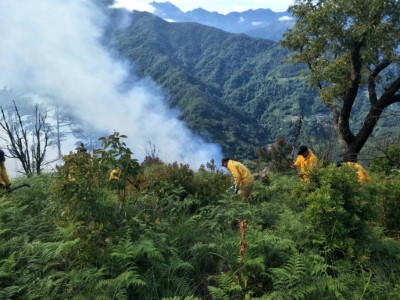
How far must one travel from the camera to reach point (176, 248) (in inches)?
173

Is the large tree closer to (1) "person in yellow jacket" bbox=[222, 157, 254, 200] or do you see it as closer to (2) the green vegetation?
(1) "person in yellow jacket" bbox=[222, 157, 254, 200]

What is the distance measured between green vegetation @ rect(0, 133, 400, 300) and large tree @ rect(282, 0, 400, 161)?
7699 mm

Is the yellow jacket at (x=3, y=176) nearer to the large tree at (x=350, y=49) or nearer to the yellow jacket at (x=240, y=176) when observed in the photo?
the yellow jacket at (x=240, y=176)

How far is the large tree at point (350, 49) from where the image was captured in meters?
12.5

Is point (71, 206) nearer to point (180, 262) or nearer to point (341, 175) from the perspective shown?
point (180, 262)

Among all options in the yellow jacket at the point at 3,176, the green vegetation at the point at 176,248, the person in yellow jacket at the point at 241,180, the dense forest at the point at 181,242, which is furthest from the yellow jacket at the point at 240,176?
the yellow jacket at the point at 3,176

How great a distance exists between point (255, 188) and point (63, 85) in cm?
21110

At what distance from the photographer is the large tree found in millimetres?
12500

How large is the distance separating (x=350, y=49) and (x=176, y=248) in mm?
11735

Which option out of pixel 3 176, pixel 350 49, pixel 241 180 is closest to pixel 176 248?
pixel 241 180

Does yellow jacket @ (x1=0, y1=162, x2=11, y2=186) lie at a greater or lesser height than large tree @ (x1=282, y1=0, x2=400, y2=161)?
lesser

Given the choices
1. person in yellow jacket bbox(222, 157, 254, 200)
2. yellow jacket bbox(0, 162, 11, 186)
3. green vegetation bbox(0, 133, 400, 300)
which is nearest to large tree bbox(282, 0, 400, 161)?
person in yellow jacket bbox(222, 157, 254, 200)

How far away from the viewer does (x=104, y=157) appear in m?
4.34

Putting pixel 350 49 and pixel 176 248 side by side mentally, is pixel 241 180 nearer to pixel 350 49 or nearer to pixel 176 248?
pixel 176 248
